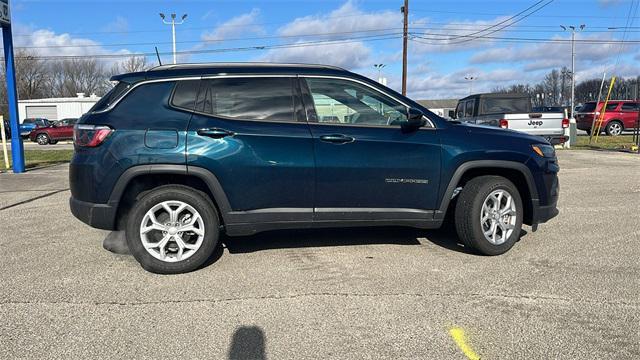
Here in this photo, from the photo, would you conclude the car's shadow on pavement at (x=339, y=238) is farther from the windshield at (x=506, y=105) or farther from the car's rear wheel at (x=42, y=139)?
the car's rear wheel at (x=42, y=139)

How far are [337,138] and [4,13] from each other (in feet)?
39.0

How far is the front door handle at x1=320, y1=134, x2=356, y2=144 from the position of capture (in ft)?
15.4

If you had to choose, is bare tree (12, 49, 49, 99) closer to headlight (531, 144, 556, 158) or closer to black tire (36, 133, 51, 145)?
black tire (36, 133, 51, 145)

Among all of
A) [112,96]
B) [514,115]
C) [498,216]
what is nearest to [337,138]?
[498,216]

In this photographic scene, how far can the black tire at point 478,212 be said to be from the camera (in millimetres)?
4988

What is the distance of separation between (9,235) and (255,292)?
377 cm

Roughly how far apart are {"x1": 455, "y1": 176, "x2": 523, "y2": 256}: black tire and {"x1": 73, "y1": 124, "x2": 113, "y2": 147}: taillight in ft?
11.0

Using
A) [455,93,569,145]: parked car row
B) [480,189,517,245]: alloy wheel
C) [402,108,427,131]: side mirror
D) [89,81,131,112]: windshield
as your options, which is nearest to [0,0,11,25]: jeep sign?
[89,81,131,112]: windshield

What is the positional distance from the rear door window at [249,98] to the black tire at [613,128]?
25.7 metres

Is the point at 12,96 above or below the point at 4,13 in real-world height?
below

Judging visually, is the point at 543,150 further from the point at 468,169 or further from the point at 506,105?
the point at 506,105

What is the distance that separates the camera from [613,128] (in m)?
25.9

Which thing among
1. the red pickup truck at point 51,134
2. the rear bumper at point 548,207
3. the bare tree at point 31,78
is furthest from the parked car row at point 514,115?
the bare tree at point 31,78

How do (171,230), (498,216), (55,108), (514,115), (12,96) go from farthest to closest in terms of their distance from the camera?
(55,108)
(514,115)
(12,96)
(498,216)
(171,230)
